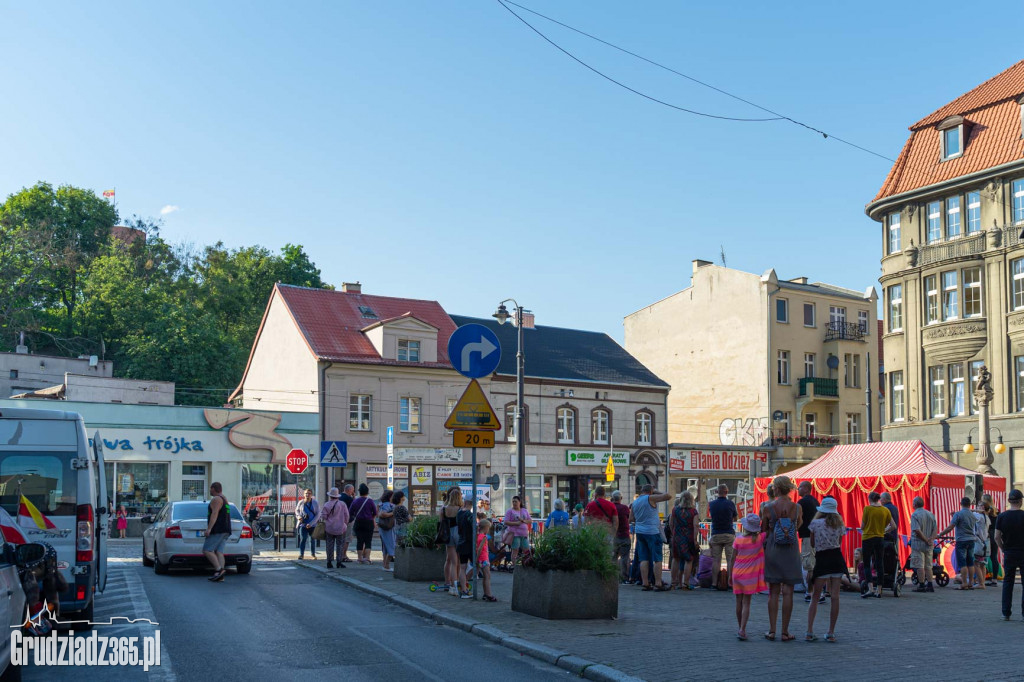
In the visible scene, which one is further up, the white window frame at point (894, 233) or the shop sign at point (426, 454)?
the white window frame at point (894, 233)

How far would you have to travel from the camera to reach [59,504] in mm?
11266

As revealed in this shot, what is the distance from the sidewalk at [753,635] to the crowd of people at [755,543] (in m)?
0.43

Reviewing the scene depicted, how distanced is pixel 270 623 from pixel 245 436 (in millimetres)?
30812

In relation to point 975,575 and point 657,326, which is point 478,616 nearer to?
point 975,575

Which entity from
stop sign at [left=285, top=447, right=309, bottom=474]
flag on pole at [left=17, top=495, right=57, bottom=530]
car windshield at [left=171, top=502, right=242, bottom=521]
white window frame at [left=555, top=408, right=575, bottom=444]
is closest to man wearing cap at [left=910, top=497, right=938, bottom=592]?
car windshield at [left=171, top=502, right=242, bottom=521]

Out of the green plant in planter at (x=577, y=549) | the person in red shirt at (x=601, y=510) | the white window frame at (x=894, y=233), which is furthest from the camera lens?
the white window frame at (x=894, y=233)

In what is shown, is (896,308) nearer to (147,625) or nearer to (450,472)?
(450,472)

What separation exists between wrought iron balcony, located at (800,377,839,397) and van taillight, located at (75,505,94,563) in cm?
4878

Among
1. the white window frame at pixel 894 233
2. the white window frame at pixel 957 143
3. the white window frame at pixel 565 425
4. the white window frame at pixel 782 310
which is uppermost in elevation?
the white window frame at pixel 957 143

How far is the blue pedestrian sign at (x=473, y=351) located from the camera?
1442cm

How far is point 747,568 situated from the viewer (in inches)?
440

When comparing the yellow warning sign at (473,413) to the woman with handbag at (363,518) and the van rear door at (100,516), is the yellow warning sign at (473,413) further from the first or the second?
the woman with handbag at (363,518)

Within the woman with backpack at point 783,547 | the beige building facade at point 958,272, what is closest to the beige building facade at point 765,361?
the beige building facade at point 958,272

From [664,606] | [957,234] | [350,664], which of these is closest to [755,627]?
[664,606]
